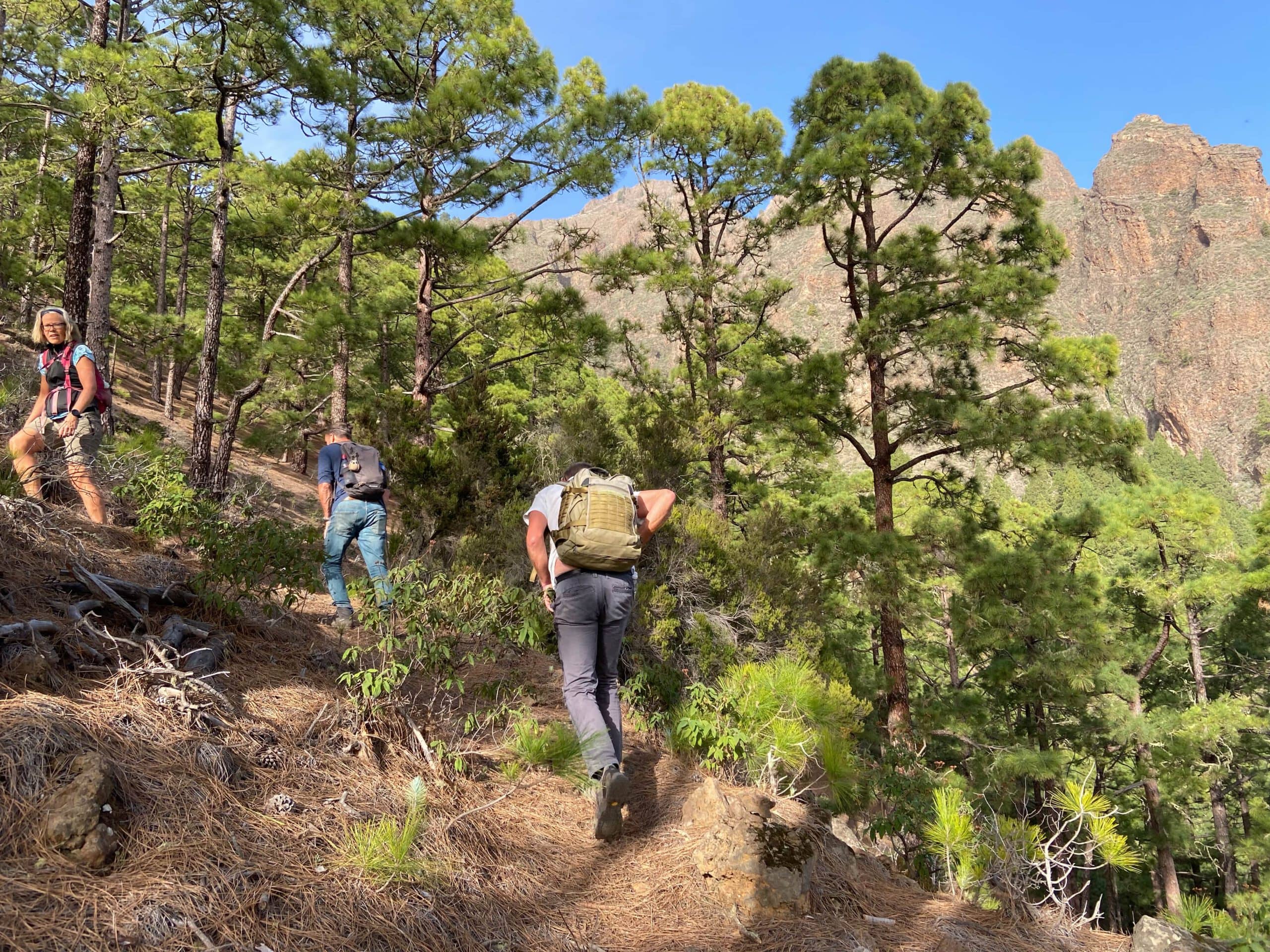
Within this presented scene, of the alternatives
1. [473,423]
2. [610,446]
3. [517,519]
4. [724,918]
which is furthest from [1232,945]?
[473,423]

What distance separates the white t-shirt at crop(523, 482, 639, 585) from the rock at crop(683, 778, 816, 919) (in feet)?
4.04

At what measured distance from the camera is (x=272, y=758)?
2.36 meters

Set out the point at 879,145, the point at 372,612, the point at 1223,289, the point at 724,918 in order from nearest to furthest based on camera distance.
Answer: the point at 724,918 < the point at 372,612 < the point at 879,145 < the point at 1223,289

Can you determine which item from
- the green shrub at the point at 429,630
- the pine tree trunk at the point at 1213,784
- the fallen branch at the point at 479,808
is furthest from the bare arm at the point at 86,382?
the pine tree trunk at the point at 1213,784

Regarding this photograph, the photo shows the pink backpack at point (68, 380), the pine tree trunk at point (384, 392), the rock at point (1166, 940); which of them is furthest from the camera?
the pine tree trunk at point (384, 392)

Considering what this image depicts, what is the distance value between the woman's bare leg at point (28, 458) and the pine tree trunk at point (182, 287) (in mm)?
10595

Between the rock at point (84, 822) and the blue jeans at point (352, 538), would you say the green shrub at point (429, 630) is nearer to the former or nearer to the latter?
the blue jeans at point (352, 538)

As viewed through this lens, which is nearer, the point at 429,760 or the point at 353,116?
the point at 429,760

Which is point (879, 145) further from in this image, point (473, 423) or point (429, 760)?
point (429, 760)

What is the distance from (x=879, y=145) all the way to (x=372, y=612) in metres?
8.01

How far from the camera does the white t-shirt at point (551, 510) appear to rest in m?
3.01

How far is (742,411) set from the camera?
31.1ft

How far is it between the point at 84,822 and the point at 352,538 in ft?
8.99

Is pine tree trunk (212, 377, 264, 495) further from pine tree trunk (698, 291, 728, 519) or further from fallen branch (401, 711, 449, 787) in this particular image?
pine tree trunk (698, 291, 728, 519)
